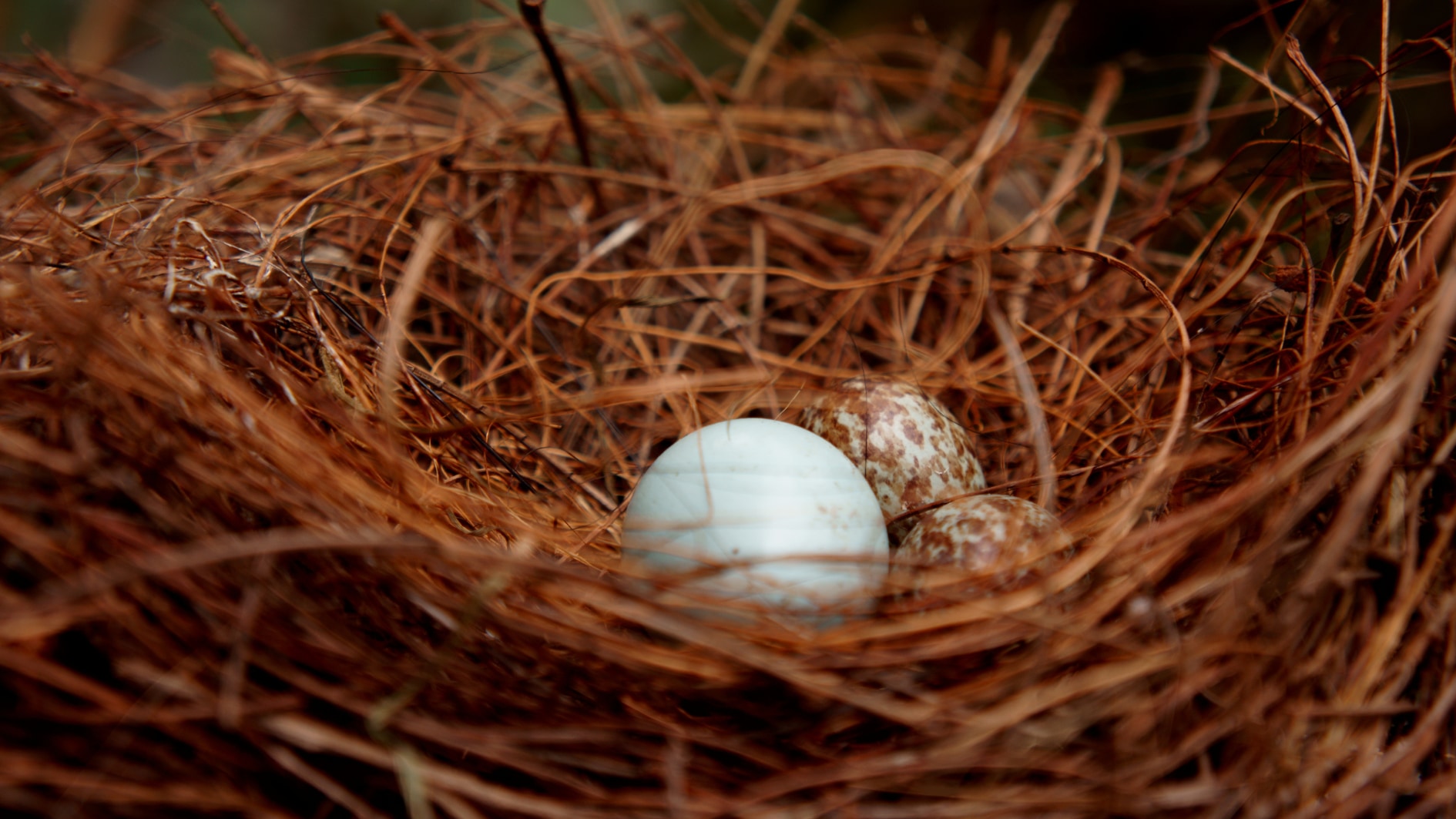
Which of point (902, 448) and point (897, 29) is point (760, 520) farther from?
point (897, 29)

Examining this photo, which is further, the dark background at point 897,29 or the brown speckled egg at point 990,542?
the dark background at point 897,29

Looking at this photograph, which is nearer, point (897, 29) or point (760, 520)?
point (760, 520)

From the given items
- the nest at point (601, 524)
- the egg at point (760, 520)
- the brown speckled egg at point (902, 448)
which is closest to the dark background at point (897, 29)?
the nest at point (601, 524)

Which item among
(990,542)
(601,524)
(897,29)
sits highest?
(897,29)

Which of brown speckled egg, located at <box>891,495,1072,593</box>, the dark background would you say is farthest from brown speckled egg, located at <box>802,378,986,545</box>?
the dark background

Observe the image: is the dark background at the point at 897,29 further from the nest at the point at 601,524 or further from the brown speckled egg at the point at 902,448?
the brown speckled egg at the point at 902,448

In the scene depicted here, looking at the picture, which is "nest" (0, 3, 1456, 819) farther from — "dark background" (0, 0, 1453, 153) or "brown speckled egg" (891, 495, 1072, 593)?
"dark background" (0, 0, 1453, 153)

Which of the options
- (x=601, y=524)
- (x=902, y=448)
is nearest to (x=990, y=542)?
(x=902, y=448)
